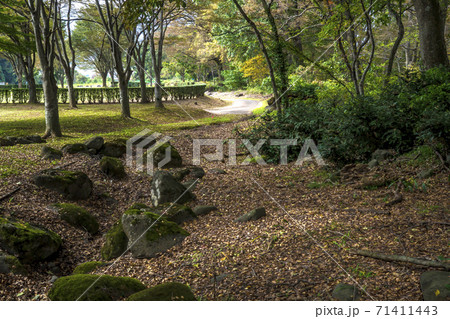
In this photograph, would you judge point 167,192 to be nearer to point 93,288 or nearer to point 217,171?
point 217,171

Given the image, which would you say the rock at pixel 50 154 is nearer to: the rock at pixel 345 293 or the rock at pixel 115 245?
the rock at pixel 115 245

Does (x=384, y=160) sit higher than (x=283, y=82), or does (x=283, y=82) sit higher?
(x=283, y=82)

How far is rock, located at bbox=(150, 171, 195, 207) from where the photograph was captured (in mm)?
6469

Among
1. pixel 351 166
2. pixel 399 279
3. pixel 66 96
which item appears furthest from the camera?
pixel 66 96

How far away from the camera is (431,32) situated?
7328 mm

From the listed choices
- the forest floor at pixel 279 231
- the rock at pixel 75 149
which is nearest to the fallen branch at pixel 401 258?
the forest floor at pixel 279 231

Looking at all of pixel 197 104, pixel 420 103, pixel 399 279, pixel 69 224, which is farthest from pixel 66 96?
pixel 399 279

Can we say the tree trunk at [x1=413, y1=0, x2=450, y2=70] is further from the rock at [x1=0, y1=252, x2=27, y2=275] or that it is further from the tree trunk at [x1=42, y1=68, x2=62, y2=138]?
the tree trunk at [x1=42, y1=68, x2=62, y2=138]

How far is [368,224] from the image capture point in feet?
14.9

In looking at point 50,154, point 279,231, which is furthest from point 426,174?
point 50,154

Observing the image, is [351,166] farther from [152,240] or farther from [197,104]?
[197,104]

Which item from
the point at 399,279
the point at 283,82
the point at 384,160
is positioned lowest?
the point at 399,279

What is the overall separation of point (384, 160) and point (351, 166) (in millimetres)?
560

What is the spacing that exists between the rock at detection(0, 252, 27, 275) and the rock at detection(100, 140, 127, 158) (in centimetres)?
538
